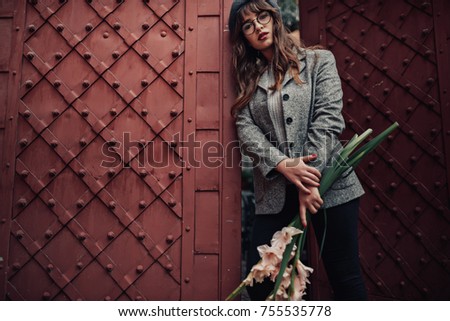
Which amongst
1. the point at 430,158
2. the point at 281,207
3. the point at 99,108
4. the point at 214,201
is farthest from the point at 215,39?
the point at 430,158

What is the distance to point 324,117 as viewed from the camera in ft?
6.91

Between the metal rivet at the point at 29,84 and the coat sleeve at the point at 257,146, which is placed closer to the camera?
the coat sleeve at the point at 257,146

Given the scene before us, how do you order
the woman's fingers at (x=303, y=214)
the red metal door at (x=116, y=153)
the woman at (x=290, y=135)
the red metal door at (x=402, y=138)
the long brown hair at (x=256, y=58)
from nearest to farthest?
the woman's fingers at (x=303, y=214), the woman at (x=290, y=135), the long brown hair at (x=256, y=58), the red metal door at (x=116, y=153), the red metal door at (x=402, y=138)

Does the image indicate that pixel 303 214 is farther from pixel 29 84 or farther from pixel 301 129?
pixel 29 84

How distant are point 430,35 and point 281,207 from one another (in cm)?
204

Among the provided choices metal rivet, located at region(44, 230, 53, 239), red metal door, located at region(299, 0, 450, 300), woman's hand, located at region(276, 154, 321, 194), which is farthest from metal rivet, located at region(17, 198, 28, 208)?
red metal door, located at region(299, 0, 450, 300)

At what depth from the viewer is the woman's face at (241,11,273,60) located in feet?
7.60

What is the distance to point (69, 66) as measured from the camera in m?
2.68

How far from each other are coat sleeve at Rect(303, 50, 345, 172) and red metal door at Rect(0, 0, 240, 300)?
61 centimetres

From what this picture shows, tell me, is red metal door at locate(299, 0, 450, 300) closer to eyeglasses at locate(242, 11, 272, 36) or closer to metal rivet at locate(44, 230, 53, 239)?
eyeglasses at locate(242, 11, 272, 36)

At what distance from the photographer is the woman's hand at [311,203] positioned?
6.41ft
